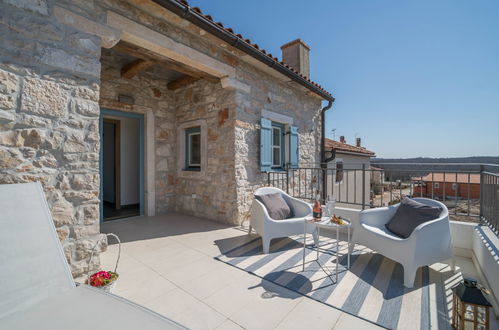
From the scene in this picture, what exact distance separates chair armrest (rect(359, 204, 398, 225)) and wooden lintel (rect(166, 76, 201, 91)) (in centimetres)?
386

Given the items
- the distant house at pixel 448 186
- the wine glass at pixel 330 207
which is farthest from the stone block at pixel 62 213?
the distant house at pixel 448 186

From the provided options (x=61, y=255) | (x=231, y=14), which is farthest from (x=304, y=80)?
(x=61, y=255)

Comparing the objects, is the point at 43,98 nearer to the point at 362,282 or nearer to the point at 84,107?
the point at 84,107

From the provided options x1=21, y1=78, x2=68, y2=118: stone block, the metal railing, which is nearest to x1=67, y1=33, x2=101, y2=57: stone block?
x1=21, y1=78, x2=68, y2=118: stone block

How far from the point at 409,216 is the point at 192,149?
408cm

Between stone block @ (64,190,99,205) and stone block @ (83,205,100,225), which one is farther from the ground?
stone block @ (64,190,99,205)

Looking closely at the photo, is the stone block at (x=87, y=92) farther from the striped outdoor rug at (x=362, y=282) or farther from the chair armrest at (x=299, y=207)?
the chair armrest at (x=299, y=207)

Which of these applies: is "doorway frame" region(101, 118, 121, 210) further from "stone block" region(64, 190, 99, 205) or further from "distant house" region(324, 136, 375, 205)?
"distant house" region(324, 136, 375, 205)

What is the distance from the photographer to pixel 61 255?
4.52ft

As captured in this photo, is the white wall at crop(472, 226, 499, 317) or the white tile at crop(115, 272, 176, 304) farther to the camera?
the white tile at crop(115, 272, 176, 304)

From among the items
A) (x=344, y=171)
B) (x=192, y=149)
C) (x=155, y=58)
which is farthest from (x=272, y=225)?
(x=344, y=171)

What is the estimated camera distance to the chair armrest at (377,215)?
266cm

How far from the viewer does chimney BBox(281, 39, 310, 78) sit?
5.96 meters

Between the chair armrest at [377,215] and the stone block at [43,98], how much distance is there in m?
3.45
